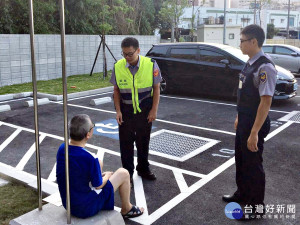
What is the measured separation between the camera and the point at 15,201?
4.02 meters

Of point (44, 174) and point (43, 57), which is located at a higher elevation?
point (43, 57)

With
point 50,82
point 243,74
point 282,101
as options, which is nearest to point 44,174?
point 243,74

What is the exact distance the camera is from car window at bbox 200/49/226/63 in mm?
9969

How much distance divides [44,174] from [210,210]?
2394 mm

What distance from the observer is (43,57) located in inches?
531

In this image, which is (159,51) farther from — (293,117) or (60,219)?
(60,219)

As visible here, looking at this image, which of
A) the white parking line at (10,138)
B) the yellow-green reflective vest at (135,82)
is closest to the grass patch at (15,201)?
the yellow-green reflective vest at (135,82)

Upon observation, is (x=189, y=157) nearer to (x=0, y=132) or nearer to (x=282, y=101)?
(x=0, y=132)

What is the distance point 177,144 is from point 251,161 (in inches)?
109

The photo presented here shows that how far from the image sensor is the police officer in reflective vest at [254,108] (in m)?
3.26

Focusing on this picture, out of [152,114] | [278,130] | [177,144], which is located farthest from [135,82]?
[278,130]

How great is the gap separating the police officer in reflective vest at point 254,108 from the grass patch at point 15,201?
235cm

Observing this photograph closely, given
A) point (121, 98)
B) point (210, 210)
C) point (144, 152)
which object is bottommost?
point (210, 210)

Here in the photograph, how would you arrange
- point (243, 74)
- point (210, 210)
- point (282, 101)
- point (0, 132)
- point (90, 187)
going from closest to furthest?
point (90, 187)
point (243, 74)
point (210, 210)
point (0, 132)
point (282, 101)
